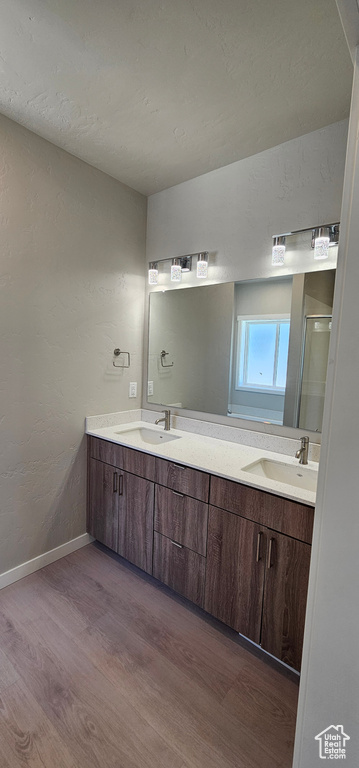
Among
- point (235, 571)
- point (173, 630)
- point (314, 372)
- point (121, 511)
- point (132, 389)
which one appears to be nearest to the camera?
point (235, 571)

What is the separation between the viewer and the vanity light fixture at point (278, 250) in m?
1.87

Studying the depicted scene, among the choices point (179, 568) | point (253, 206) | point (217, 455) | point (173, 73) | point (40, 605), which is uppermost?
point (173, 73)

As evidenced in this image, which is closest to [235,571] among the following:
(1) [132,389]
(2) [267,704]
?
(2) [267,704]

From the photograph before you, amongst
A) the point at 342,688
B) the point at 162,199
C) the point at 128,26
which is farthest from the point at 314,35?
the point at 342,688

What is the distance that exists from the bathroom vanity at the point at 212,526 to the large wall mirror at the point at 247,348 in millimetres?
298

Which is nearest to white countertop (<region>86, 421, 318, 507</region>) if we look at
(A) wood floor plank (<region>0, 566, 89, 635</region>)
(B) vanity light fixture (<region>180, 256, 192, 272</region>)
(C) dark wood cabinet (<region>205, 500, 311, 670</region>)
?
(C) dark wood cabinet (<region>205, 500, 311, 670</region>)

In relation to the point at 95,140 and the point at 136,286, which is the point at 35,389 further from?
the point at 95,140

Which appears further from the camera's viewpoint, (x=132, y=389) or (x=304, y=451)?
(x=132, y=389)

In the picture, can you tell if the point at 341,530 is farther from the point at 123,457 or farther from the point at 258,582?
the point at 123,457

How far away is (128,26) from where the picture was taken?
124 cm

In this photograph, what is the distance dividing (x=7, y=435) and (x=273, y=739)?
1.85 metres

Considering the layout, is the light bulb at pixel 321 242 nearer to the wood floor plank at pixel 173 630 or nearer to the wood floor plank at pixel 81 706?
the wood floor plank at pixel 173 630

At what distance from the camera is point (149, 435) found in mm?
2492

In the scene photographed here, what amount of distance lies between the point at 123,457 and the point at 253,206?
176 centimetres
